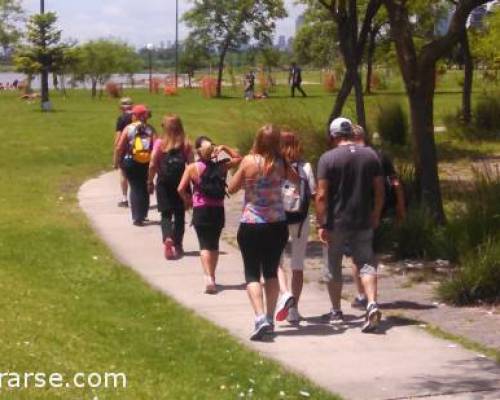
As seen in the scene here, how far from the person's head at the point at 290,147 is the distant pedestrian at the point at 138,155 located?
5092 mm

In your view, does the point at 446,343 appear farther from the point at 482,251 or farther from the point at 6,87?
the point at 6,87

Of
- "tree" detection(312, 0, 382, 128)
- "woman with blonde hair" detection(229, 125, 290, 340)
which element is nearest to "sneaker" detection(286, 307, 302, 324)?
"woman with blonde hair" detection(229, 125, 290, 340)

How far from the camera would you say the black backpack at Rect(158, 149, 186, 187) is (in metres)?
11.9

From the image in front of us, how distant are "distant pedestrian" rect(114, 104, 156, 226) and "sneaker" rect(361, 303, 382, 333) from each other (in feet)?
19.0

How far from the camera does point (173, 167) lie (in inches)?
468

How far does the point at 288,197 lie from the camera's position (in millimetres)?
8867

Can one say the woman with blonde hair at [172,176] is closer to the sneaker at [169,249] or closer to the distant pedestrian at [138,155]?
the sneaker at [169,249]

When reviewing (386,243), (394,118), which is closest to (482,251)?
(386,243)

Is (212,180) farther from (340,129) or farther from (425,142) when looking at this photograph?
(425,142)

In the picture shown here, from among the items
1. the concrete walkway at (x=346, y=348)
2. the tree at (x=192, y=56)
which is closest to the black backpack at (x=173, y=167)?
the concrete walkway at (x=346, y=348)

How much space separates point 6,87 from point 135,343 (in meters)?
62.4

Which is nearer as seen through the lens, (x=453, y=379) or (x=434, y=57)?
(x=453, y=379)

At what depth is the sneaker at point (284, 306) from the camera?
8516 millimetres

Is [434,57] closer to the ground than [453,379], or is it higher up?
higher up
